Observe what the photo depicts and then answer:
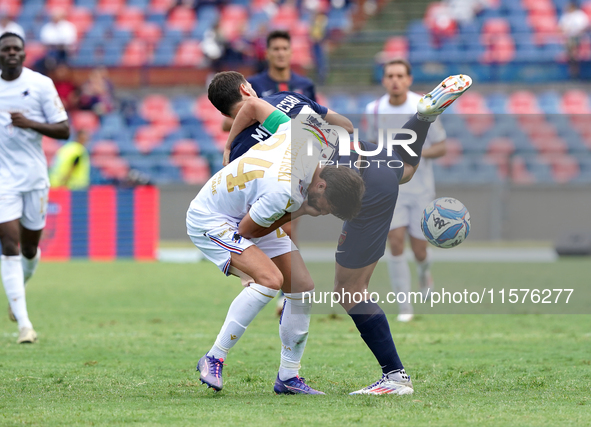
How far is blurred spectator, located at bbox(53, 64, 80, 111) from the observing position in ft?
68.6

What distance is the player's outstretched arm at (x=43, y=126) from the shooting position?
7.15 metres

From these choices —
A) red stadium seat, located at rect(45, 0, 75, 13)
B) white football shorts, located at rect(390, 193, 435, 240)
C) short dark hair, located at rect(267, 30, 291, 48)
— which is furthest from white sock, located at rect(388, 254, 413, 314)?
red stadium seat, located at rect(45, 0, 75, 13)

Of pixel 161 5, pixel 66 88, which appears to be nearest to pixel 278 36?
pixel 66 88

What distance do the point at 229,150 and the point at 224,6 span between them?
1934 centimetres

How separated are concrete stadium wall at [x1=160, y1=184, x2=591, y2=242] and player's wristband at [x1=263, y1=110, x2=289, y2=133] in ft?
38.7

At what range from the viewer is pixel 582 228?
1656 cm

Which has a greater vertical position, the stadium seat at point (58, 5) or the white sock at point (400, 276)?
the stadium seat at point (58, 5)

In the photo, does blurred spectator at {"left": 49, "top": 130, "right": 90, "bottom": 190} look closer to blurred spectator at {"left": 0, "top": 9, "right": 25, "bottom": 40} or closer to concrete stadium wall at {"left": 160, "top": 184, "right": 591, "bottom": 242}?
concrete stadium wall at {"left": 160, "top": 184, "right": 591, "bottom": 242}

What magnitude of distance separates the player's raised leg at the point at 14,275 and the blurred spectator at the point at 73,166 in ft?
27.2

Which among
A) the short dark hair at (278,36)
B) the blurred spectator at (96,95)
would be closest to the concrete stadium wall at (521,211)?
the blurred spectator at (96,95)

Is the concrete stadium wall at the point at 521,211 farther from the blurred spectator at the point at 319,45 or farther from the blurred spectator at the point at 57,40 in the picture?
the blurred spectator at the point at 57,40

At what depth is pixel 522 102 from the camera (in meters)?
20.3

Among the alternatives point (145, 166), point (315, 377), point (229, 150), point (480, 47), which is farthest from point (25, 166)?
point (480, 47)

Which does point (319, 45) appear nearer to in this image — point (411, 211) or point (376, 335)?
point (411, 211)
